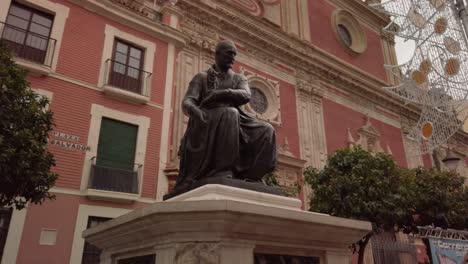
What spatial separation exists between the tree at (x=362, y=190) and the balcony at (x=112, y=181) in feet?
19.4

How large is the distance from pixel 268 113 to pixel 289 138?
1.40 m

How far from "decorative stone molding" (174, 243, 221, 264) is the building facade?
725 centimetres

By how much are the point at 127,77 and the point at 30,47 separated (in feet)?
8.77

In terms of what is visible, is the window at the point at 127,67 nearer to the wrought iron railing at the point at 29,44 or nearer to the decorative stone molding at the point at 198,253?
the wrought iron railing at the point at 29,44

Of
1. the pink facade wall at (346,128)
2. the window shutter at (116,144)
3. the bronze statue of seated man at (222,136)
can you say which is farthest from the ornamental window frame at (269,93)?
the bronze statue of seated man at (222,136)

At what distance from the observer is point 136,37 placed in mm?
12078

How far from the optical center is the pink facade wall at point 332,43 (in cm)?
Result: 2025

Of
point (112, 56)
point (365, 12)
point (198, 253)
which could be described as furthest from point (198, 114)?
point (365, 12)

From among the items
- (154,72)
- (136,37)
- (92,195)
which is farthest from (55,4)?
(92,195)

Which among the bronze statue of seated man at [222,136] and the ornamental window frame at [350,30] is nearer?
the bronze statue of seated man at [222,136]

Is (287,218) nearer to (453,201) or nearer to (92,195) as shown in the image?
(92,195)

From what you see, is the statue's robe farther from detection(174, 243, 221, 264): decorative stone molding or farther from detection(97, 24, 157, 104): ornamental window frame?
detection(97, 24, 157, 104): ornamental window frame

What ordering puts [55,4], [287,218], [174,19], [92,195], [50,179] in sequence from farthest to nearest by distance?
[174,19] → [55,4] → [92,195] → [50,179] → [287,218]

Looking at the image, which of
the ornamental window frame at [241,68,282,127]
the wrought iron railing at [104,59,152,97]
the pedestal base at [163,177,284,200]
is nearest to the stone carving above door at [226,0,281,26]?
the ornamental window frame at [241,68,282,127]
